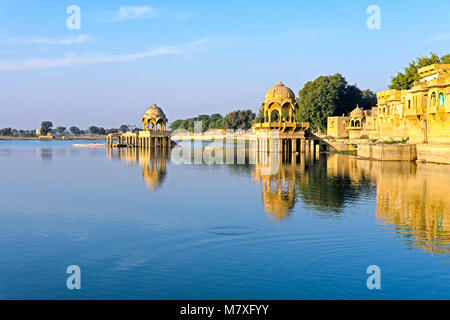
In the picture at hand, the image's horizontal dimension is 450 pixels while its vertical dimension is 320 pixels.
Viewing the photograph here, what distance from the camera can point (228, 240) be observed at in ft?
50.0

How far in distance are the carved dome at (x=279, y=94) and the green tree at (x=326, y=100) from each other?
26.4m

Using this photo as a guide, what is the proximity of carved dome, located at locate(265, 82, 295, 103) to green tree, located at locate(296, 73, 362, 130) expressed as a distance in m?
26.4

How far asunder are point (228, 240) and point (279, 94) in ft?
153

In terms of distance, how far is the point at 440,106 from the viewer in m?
37.8

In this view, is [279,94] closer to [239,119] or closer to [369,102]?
[369,102]

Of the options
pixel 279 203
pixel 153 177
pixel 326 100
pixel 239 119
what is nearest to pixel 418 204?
pixel 279 203

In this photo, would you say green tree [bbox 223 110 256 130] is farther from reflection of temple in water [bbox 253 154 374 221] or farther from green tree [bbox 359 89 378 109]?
reflection of temple in water [bbox 253 154 374 221]

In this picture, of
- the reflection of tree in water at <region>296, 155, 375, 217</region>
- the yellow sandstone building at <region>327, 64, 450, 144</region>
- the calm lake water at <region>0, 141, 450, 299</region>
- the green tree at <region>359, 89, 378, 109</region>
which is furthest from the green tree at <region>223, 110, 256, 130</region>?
the calm lake water at <region>0, 141, 450, 299</region>

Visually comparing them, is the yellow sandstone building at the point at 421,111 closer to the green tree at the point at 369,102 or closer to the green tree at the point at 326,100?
the green tree at the point at 326,100

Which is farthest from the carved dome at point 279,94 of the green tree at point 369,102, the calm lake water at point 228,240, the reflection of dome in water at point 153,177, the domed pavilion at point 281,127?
the green tree at point 369,102

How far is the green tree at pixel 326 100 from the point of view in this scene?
86.1 meters

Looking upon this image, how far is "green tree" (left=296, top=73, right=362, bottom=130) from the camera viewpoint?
A: 283 feet
